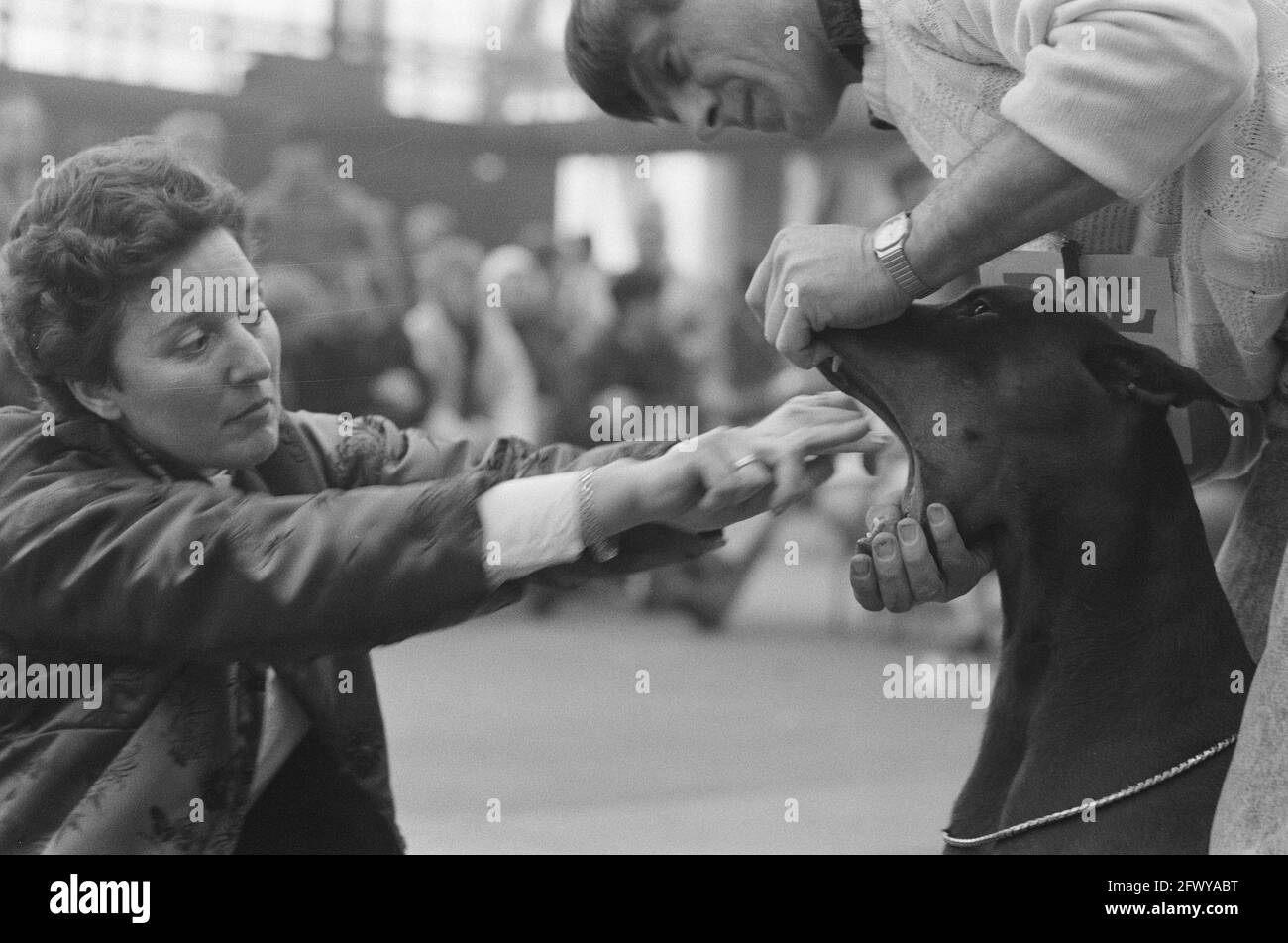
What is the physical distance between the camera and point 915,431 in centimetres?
167

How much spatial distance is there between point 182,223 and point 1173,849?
1367mm

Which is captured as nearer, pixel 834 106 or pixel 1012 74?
pixel 1012 74

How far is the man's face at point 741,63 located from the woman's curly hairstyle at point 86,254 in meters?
0.60

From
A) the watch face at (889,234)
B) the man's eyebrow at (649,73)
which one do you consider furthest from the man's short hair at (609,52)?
the watch face at (889,234)

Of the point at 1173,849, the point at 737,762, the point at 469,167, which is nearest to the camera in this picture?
the point at 1173,849

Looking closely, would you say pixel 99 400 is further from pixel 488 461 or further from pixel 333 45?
pixel 333 45

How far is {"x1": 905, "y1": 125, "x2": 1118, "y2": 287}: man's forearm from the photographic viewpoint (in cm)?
156

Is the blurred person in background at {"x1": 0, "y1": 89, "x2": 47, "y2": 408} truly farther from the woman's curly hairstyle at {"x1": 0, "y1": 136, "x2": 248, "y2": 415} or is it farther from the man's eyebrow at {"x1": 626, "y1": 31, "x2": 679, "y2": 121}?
the man's eyebrow at {"x1": 626, "y1": 31, "x2": 679, "y2": 121}

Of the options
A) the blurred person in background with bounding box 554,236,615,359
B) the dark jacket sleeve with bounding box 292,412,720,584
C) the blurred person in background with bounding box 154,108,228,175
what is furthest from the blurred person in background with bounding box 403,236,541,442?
the blurred person in background with bounding box 154,108,228,175

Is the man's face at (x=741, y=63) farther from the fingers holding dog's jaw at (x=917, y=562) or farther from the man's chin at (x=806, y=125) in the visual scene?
the fingers holding dog's jaw at (x=917, y=562)

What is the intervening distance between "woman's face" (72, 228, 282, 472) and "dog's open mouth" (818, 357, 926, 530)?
717 mm
